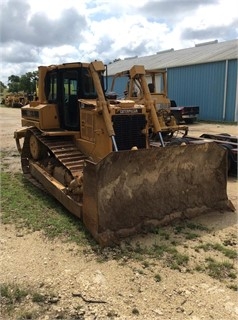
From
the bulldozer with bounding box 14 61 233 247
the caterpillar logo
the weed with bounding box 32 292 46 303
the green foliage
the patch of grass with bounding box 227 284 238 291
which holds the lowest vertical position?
the weed with bounding box 32 292 46 303

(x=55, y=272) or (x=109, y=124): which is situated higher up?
(x=109, y=124)

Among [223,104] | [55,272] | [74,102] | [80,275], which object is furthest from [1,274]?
[223,104]

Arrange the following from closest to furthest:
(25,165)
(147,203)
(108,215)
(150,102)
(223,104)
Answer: (108,215)
(147,203)
(150,102)
(25,165)
(223,104)

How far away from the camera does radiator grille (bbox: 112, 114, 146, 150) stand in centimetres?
666

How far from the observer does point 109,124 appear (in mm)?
6367

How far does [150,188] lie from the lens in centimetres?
552

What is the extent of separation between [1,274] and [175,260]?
6.25 ft

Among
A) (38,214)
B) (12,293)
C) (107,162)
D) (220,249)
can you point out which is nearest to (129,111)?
(107,162)

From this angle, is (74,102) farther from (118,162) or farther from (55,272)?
(55,272)

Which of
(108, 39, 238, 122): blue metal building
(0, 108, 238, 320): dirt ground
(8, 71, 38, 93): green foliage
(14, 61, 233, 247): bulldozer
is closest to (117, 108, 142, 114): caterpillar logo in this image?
(14, 61, 233, 247): bulldozer

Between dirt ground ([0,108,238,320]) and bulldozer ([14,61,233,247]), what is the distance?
1.53 feet

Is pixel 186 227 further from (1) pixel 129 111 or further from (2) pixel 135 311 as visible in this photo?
(1) pixel 129 111

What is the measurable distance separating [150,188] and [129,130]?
1588mm

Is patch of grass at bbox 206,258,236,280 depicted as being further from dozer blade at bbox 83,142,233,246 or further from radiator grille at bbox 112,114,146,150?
radiator grille at bbox 112,114,146,150
